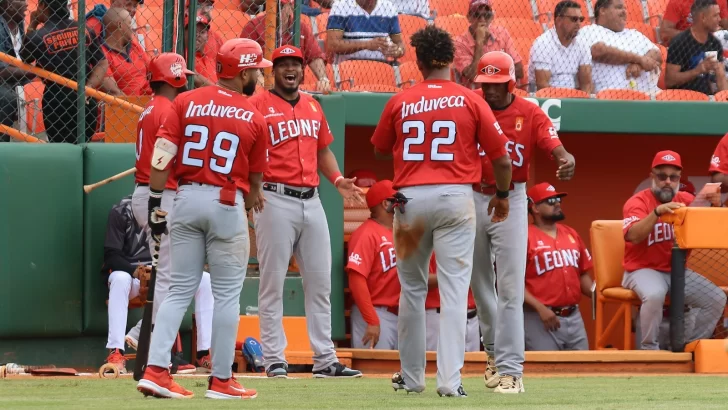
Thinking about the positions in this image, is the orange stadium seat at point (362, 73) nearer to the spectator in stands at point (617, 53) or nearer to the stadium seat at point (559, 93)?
the stadium seat at point (559, 93)

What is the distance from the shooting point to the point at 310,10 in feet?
38.1

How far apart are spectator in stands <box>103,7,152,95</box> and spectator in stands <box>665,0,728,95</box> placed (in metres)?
5.23

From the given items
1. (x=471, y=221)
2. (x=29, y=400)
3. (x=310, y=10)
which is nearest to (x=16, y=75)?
(x=310, y=10)

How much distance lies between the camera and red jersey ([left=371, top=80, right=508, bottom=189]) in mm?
6211

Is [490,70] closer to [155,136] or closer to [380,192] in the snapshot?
[155,136]

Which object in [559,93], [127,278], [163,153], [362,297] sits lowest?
[362,297]

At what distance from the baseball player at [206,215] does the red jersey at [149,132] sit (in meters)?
1.60

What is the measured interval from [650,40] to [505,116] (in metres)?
6.70

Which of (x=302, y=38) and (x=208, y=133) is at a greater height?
(x=302, y=38)

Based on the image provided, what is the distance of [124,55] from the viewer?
1011 cm

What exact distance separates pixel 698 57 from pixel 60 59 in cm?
627

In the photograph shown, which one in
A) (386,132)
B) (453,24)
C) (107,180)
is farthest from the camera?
(453,24)

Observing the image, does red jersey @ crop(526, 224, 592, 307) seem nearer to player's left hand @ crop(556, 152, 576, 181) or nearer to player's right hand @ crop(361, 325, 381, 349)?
player's right hand @ crop(361, 325, 381, 349)

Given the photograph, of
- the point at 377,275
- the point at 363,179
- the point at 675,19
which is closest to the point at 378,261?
the point at 377,275
